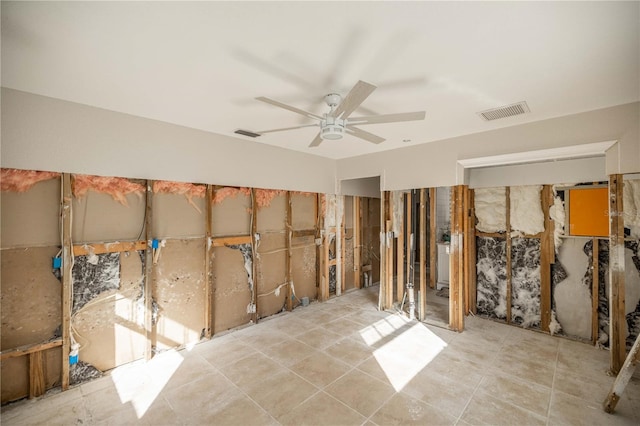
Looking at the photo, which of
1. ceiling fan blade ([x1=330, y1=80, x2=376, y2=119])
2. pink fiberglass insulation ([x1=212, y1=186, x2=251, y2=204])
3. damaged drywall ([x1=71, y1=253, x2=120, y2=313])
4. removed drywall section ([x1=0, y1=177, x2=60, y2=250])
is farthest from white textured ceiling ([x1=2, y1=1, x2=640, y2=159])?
damaged drywall ([x1=71, y1=253, x2=120, y2=313])

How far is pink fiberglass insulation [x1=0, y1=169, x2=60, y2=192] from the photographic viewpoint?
96.7 inches

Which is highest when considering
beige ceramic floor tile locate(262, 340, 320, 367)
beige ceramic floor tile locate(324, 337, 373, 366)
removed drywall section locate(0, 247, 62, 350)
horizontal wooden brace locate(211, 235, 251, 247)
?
horizontal wooden brace locate(211, 235, 251, 247)

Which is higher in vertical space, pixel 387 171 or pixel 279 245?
pixel 387 171

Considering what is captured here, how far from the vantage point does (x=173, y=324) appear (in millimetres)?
3453

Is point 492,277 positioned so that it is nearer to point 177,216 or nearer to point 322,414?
point 322,414

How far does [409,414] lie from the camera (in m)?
2.33

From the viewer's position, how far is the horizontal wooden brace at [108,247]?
9.22ft

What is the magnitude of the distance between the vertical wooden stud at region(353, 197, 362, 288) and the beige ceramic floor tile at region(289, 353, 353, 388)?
298cm

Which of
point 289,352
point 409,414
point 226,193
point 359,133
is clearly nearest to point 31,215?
point 226,193

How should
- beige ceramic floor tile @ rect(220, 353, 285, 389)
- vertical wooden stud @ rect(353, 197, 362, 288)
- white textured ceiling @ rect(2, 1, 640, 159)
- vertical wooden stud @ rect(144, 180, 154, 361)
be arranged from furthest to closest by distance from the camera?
vertical wooden stud @ rect(353, 197, 362, 288)
vertical wooden stud @ rect(144, 180, 154, 361)
beige ceramic floor tile @ rect(220, 353, 285, 389)
white textured ceiling @ rect(2, 1, 640, 159)

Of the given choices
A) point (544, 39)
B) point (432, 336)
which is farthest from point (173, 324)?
point (544, 39)

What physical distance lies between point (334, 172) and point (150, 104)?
11.5 feet

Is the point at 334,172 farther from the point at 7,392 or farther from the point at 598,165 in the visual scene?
the point at 7,392

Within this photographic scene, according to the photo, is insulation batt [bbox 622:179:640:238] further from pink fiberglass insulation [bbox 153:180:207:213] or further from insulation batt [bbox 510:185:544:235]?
pink fiberglass insulation [bbox 153:180:207:213]
